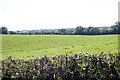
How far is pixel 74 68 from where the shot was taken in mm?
11805

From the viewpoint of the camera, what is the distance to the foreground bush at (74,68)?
11.7 metres

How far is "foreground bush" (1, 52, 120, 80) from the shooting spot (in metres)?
11.7

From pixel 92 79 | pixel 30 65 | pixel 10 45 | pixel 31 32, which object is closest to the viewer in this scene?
pixel 92 79

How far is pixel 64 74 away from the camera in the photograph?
1179 cm

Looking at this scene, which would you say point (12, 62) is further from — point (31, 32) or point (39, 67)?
point (31, 32)

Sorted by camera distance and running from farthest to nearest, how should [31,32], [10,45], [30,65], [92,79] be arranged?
[31,32] → [10,45] → [30,65] → [92,79]

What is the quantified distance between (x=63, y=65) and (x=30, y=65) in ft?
5.58

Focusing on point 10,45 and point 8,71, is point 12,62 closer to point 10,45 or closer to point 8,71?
point 8,71

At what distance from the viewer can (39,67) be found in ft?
40.1

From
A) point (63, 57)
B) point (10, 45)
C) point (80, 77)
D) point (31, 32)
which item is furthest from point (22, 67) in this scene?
point (31, 32)

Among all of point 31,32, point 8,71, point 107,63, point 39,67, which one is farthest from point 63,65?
point 31,32

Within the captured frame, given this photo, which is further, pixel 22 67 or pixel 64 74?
pixel 22 67

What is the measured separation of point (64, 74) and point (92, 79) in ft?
4.24

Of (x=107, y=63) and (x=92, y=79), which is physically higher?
(x=107, y=63)
